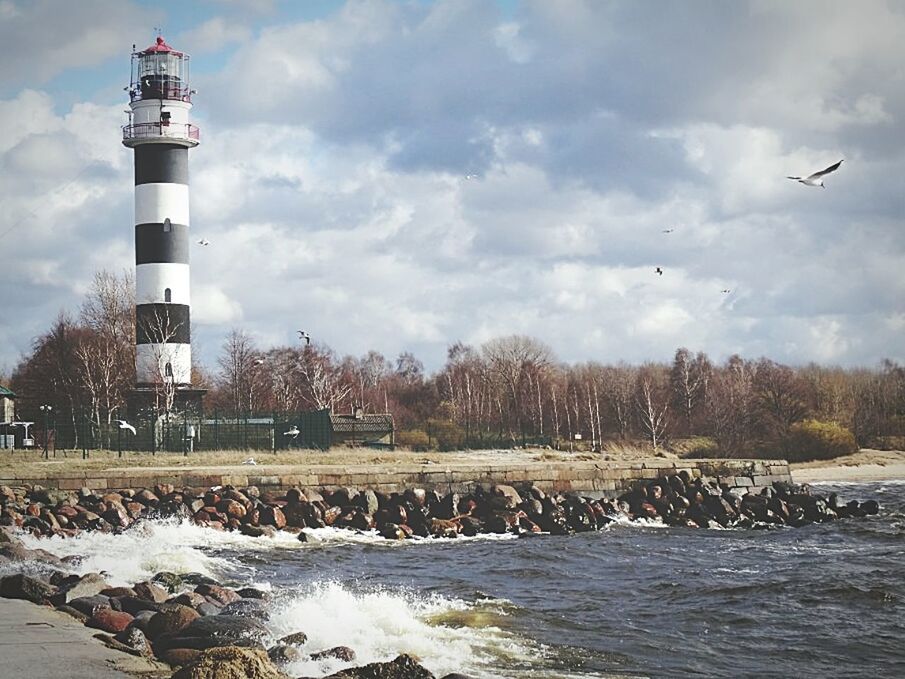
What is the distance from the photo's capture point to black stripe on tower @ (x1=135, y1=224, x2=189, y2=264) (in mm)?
42875

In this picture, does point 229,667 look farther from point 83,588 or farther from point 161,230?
point 161,230

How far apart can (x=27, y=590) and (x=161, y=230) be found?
1238 inches

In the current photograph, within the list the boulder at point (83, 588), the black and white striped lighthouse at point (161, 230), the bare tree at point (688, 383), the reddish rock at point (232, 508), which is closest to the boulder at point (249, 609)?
the boulder at point (83, 588)

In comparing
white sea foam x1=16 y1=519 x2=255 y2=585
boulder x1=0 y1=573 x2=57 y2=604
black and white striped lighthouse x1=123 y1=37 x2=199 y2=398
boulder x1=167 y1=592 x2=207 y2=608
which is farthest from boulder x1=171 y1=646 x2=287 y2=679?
black and white striped lighthouse x1=123 y1=37 x2=199 y2=398

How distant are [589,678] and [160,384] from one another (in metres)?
34.6

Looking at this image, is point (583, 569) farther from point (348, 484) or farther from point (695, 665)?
point (348, 484)

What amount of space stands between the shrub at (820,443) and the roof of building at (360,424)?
854 inches

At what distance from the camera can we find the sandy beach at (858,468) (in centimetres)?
4847

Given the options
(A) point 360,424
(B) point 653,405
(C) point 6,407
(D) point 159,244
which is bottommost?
(A) point 360,424

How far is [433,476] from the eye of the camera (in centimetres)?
2959

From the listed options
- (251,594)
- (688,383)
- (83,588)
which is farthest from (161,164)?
(688,383)

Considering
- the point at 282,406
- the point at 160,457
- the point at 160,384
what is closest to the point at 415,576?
the point at 160,457

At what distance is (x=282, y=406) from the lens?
64938 mm

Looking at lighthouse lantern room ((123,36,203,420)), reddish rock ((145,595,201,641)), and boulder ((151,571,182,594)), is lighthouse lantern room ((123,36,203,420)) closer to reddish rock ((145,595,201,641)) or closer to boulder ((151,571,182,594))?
boulder ((151,571,182,594))
